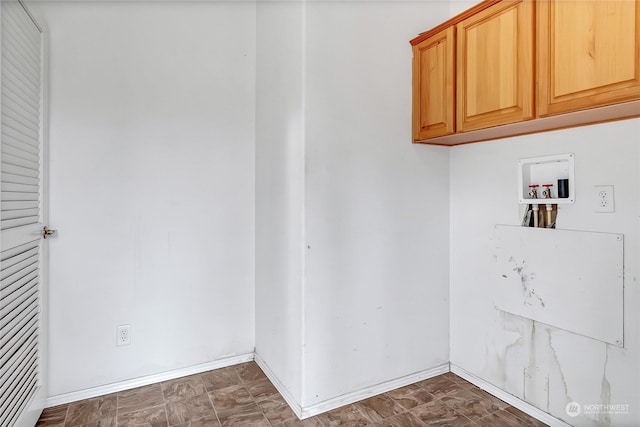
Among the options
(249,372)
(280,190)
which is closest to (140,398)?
(249,372)

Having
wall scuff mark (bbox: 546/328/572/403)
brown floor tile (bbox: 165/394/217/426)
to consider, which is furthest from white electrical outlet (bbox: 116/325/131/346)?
wall scuff mark (bbox: 546/328/572/403)

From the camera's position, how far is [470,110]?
6.13 ft

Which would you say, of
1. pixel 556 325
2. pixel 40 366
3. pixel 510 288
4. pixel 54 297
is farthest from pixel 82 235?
pixel 556 325

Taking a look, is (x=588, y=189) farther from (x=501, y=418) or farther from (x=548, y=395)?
(x=501, y=418)

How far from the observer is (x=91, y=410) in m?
1.95

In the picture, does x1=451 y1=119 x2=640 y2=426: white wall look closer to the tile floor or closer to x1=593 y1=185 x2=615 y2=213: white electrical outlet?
x1=593 y1=185 x2=615 y2=213: white electrical outlet

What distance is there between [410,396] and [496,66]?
189 centimetres

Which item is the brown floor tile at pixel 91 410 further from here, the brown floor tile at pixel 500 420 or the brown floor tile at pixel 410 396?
the brown floor tile at pixel 500 420

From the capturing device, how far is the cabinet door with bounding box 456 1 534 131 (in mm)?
1596

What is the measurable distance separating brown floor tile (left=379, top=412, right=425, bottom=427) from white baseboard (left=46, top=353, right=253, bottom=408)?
1.11 m

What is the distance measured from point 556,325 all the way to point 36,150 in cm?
286

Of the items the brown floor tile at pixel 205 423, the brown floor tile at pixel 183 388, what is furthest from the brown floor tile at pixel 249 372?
the brown floor tile at pixel 205 423

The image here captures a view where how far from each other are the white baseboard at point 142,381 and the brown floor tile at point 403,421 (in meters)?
1.11

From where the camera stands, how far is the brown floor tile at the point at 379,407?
6.24 feet
